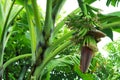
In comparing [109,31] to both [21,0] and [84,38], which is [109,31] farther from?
[21,0]

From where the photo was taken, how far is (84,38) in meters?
1.02

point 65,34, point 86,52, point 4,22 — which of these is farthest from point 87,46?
point 4,22

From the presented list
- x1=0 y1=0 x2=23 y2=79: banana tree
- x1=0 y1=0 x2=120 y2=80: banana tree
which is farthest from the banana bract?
→ x1=0 y1=0 x2=23 y2=79: banana tree

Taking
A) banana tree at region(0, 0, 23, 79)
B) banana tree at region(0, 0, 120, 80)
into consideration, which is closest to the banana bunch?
banana tree at region(0, 0, 120, 80)

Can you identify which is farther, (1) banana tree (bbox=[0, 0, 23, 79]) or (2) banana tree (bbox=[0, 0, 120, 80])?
(1) banana tree (bbox=[0, 0, 23, 79])

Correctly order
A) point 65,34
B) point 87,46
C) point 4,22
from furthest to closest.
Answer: point 4,22, point 65,34, point 87,46

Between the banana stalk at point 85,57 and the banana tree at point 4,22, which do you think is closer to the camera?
the banana stalk at point 85,57

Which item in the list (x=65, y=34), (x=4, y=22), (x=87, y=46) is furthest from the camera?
(x=4, y=22)

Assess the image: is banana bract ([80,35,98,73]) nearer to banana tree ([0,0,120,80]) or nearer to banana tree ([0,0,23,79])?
banana tree ([0,0,120,80])

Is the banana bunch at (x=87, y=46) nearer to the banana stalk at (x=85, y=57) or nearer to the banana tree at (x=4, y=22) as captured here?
the banana stalk at (x=85, y=57)

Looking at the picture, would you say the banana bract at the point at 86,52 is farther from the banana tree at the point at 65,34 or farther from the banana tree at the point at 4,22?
the banana tree at the point at 4,22

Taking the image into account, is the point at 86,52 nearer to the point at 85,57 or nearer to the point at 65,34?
the point at 85,57

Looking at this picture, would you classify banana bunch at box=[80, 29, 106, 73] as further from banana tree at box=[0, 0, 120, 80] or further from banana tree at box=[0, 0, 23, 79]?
banana tree at box=[0, 0, 23, 79]

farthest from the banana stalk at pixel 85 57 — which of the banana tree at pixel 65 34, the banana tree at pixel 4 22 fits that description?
the banana tree at pixel 4 22
